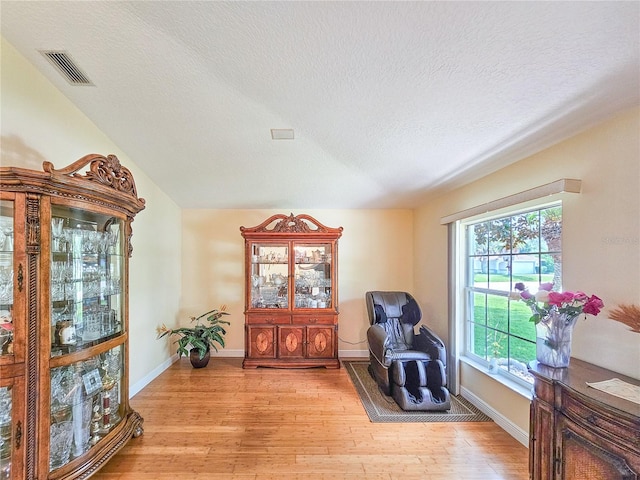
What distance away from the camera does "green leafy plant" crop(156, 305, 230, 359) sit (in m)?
3.82

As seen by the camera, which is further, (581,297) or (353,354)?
(353,354)

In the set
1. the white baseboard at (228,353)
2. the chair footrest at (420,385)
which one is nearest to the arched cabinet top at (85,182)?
the white baseboard at (228,353)

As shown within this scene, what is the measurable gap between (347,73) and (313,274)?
9.44 ft

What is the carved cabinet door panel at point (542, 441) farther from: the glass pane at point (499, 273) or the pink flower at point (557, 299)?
the glass pane at point (499, 273)

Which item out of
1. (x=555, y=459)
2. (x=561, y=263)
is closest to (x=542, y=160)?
(x=561, y=263)

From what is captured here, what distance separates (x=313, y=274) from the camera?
4238 millimetres

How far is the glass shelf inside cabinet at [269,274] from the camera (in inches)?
163

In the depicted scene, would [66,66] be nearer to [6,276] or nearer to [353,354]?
[6,276]

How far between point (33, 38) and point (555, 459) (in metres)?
3.84

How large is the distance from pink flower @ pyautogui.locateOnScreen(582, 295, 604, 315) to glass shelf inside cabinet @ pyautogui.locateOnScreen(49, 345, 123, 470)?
10.1 feet

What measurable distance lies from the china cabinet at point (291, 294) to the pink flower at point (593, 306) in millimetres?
2770

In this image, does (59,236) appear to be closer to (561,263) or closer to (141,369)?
(141,369)

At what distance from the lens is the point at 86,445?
1907mm

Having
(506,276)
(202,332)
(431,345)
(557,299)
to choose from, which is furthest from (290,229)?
(557,299)
